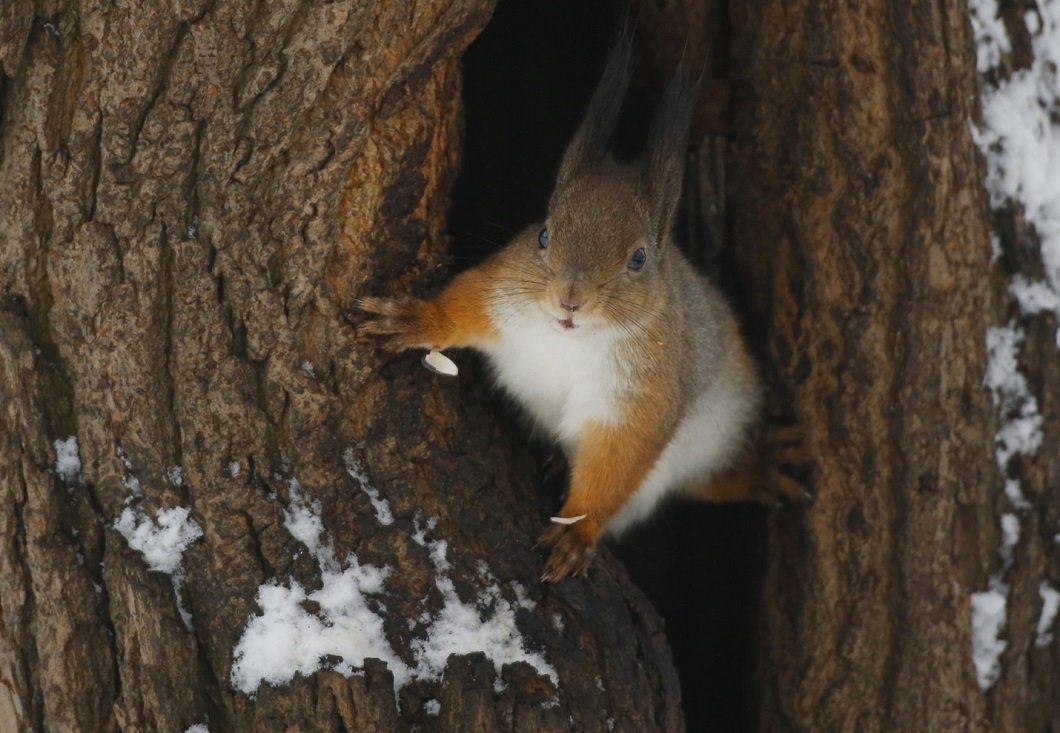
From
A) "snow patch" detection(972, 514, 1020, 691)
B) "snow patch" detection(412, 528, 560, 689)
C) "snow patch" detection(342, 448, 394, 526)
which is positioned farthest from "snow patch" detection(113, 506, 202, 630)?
"snow patch" detection(972, 514, 1020, 691)

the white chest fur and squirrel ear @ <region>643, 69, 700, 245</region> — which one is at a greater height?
squirrel ear @ <region>643, 69, 700, 245</region>

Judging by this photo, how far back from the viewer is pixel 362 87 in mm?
2312

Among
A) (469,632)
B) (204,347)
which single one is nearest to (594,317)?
(469,632)

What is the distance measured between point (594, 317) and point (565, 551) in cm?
52

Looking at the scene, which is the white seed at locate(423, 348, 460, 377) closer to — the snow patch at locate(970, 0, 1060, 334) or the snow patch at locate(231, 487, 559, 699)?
the snow patch at locate(231, 487, 559, 699)

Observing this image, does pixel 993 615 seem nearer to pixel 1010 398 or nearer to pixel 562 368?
pixel 1010 398

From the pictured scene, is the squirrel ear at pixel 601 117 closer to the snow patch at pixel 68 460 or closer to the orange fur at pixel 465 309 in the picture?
the orange fur at pixel 465 309

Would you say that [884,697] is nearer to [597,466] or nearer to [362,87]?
[597,466]


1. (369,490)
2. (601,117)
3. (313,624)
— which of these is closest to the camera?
(313,624)

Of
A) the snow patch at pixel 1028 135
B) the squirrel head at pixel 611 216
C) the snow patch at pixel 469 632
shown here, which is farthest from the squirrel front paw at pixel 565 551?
the snow patch at pixel 1028 135

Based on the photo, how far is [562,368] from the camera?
278cm

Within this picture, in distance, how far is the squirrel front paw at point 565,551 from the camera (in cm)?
253

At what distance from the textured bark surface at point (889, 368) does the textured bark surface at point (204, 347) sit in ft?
2.32

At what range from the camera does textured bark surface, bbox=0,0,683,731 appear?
2238mm
